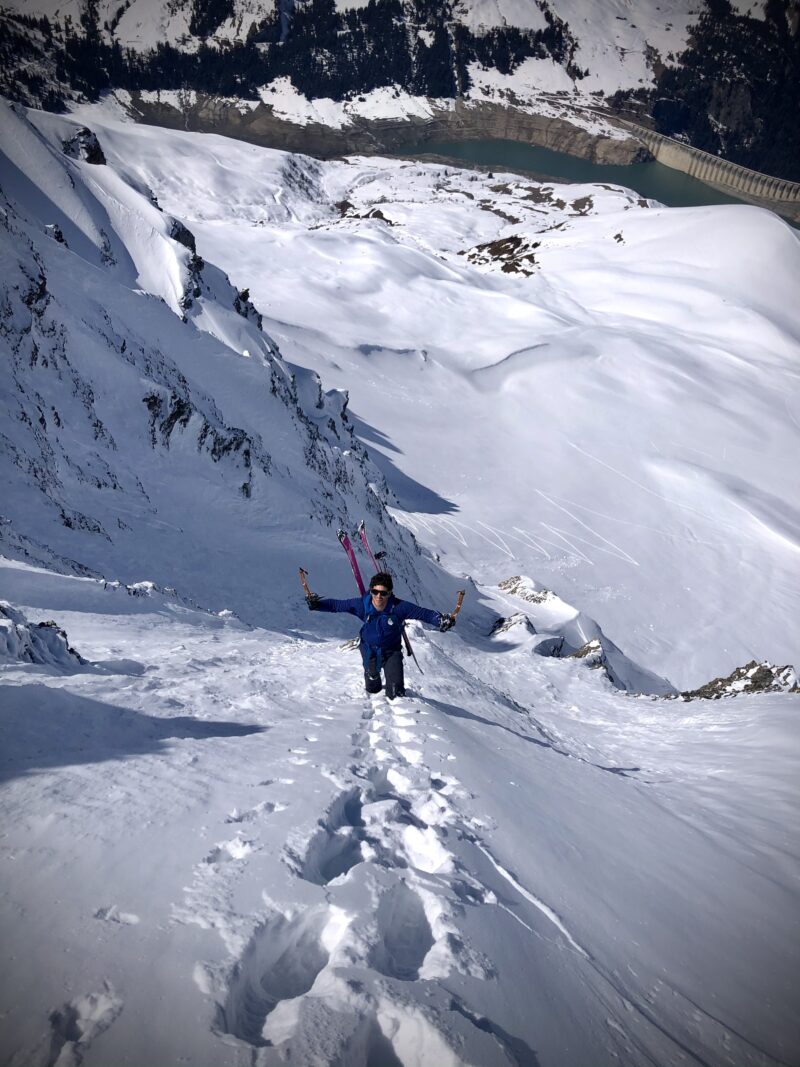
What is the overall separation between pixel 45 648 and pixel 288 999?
489cm

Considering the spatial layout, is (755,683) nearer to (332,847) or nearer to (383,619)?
(383,619)

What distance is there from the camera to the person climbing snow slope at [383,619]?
7961mm

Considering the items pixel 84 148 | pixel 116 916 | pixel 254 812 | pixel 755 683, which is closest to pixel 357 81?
pixel 84 148

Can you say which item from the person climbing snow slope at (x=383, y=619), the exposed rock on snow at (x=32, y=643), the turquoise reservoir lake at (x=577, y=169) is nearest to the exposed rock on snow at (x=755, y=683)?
the person climbing snow slope at (x=383, y=619)

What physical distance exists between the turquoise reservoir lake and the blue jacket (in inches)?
5902

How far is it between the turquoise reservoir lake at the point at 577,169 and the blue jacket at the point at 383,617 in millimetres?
149919

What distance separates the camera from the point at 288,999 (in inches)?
128

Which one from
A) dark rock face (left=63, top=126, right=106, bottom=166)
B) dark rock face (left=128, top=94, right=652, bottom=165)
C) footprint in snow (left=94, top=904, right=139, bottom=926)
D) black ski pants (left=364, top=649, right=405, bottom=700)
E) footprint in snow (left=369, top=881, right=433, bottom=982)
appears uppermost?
dark rock face (left=128, top=94, right=652, bottom=165)

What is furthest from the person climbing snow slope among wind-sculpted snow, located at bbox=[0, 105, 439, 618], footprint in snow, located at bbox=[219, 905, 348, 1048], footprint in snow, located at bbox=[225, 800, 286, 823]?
wind-sculpted snow, located at bbox=[0, 105, 439, 618]

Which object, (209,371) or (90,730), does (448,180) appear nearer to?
(209,371)

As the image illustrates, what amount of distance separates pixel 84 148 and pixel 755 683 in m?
41.7

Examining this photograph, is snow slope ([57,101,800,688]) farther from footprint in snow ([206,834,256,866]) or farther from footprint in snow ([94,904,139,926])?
footprint in snow ([94,904,139,926])

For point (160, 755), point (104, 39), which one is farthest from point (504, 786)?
point (104, 39)

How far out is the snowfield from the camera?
10.9 feet
